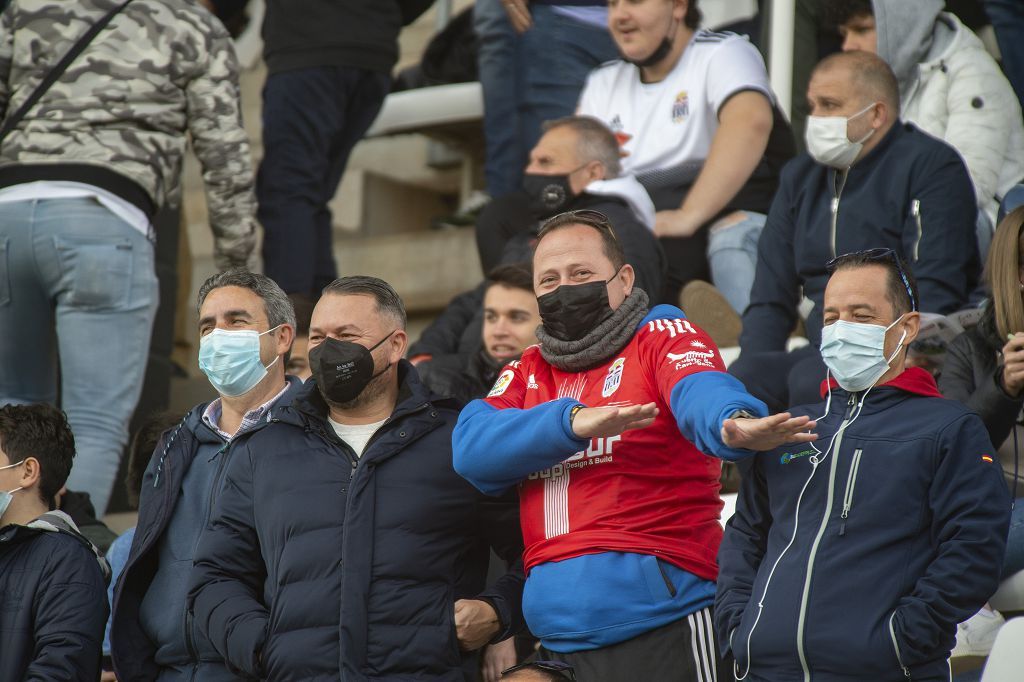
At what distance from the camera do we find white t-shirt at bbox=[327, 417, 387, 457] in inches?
178

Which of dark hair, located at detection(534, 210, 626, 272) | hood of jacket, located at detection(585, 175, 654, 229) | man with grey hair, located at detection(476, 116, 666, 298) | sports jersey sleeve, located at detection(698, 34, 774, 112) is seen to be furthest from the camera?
sports jersey sleeve, located at detection(698, 34, 774, 112)

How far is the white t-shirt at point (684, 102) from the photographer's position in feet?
23.5

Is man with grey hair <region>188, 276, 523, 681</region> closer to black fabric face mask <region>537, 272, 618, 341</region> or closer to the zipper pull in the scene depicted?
black fabric face mask <region>537, 272, 618, 341</region>

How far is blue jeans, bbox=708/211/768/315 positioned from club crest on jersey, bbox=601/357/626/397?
2.73 meters

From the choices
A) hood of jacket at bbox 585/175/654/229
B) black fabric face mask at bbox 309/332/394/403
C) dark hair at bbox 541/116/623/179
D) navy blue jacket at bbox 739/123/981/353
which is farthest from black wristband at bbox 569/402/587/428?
dark hair at bbox 541/116/623/179

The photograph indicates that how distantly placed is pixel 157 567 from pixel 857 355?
2.19 m

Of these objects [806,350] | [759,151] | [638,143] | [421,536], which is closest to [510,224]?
[638,143]

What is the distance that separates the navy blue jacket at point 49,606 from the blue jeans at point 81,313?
94 centimetres

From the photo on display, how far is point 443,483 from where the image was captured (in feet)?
14.5

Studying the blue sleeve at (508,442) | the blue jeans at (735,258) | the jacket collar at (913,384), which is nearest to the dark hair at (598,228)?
the blue sleeve at (508,442)

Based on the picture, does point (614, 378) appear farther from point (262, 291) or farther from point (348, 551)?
point (262, 291)

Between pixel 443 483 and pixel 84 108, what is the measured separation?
249 centimetres

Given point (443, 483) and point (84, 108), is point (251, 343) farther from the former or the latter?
point (84, 108)

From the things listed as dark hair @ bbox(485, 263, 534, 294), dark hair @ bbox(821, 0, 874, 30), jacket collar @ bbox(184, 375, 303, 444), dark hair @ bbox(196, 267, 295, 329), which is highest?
dark hair @ bbox(821, 0, 874, 30)
